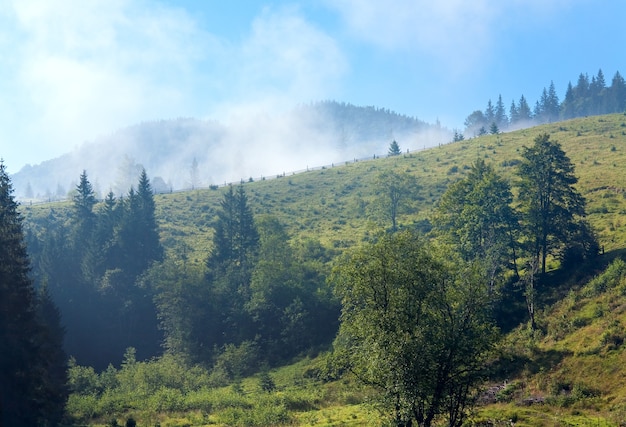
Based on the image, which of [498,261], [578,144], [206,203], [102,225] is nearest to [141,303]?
[102,225]

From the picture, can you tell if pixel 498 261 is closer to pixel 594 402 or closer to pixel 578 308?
pixel 578 308

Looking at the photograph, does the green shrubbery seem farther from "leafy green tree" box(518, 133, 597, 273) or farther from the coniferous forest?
"leafy green tree" box(518, 133, 597, 273)

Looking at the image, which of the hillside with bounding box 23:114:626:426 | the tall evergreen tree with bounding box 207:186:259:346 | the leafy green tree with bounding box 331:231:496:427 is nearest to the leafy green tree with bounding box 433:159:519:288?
the hillside with bounding box 23:114:626:426

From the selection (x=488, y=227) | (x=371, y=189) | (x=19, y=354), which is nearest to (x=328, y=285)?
(x=488, y=227)

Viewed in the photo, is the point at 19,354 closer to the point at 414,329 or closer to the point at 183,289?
the point at 414,329

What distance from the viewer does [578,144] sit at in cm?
10556

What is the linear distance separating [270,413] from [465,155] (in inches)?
3988

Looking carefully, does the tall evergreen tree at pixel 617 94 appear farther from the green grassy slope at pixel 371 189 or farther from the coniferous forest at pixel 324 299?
the coniferous forest at pixel 324 299

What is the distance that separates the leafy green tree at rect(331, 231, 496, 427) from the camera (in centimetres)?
2380

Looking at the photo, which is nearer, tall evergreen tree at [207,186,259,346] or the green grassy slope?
tall evergreen tree at [207,186,259,346]

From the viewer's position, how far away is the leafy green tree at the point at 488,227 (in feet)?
159

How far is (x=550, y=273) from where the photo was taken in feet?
165

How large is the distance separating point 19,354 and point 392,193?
65650 mm

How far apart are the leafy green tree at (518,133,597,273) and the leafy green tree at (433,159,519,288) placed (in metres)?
1.77
